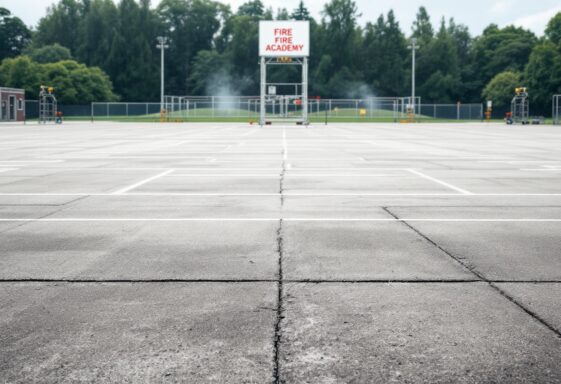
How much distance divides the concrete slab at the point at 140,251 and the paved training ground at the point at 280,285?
0.10ft

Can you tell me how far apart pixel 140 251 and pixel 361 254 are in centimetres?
204

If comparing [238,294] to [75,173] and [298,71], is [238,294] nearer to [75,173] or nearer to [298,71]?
[75,173]

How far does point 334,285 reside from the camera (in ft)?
17.1

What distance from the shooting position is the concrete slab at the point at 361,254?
18.3ft

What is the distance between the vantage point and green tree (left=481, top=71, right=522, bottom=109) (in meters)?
99.4

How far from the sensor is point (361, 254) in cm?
632

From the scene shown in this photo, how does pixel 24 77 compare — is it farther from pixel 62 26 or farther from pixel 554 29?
pixel 554 29

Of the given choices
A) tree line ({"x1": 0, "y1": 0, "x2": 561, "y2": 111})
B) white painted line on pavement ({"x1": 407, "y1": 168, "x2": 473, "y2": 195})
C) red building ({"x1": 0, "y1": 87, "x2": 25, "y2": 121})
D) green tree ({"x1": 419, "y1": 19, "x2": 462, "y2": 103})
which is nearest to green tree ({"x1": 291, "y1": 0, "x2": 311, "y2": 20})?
tree line ({"x1": 0, "y1": 0, "x2": 561, "y2": 111})

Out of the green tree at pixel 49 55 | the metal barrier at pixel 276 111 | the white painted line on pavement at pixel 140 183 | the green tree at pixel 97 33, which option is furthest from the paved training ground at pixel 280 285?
the green tree at pixel 97 33

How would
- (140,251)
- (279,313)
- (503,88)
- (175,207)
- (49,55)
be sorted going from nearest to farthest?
(279,313), (140,251), (175,207), (503,88), (49,55)

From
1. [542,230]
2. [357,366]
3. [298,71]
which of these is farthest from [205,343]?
[298,71]

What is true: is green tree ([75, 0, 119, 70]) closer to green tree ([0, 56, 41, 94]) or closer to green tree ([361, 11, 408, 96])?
green tree ([0, 56, 41, 94])

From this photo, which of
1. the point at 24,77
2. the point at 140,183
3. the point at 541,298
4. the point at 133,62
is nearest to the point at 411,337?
the point at 541,298

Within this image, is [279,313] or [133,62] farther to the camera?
[133,62]
